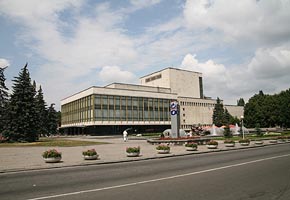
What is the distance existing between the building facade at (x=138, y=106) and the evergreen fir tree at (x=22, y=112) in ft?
116

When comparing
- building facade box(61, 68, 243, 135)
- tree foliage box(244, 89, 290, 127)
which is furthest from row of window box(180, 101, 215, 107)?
tree foliage box(244, 89, 290, 127)

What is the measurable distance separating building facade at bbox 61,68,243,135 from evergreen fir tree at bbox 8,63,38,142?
35353mm

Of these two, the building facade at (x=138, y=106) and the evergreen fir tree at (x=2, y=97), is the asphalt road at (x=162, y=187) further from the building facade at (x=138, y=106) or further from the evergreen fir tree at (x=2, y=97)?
the building facade at (x=138, y=106)

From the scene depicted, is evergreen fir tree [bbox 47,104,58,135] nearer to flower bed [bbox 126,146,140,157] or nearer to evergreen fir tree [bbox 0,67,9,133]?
evergreen fir tree [bbox 0,67,9,133]

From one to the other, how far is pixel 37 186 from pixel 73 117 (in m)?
88.8

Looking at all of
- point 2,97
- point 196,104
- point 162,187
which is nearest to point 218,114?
point 196,104

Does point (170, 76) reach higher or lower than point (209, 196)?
higher

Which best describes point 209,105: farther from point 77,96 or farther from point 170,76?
point 77,96

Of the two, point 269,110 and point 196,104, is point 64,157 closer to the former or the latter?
point 269,110

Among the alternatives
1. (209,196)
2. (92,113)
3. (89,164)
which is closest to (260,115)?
(92,113)

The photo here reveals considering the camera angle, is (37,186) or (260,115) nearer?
(37,186)

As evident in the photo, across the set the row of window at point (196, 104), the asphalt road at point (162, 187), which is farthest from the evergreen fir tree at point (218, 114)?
the asphalt road at point (162, 187)

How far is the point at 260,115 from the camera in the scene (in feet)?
266

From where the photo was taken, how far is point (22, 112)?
1734 inches
